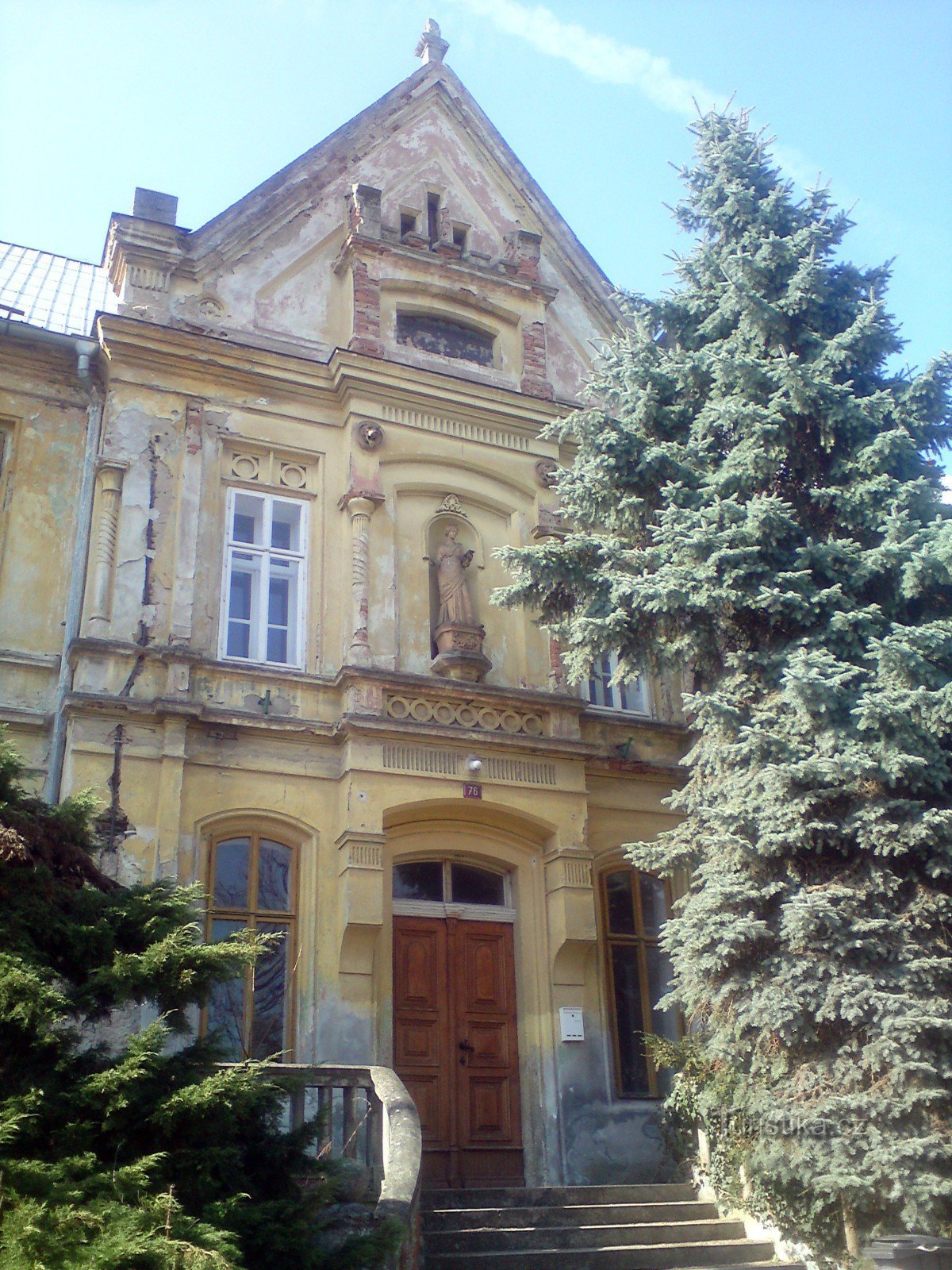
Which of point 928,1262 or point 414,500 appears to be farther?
point 414,500

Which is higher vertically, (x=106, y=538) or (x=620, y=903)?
(x=106, y=538)

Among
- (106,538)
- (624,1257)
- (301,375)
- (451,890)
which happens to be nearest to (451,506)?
(301,375)

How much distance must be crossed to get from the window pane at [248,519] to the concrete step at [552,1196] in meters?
6.86

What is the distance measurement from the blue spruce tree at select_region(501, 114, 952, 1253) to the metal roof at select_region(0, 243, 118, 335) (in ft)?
21.4

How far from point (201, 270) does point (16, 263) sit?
4.97m

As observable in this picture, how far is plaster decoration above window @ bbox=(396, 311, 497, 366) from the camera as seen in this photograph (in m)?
15.1

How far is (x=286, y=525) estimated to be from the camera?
13.7m

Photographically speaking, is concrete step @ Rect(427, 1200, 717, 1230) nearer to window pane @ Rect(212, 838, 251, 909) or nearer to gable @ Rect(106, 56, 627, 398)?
window pane @ Rect(212, 838, 251, 909)

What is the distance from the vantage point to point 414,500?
46.9 ft

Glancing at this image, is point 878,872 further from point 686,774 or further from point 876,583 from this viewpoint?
point 686,774

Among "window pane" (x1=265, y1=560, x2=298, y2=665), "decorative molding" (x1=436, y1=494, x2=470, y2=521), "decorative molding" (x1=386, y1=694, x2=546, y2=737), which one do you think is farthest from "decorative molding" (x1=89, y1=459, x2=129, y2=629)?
"decorative molding" (x1=436, y1=494, x2=470, y2=521)

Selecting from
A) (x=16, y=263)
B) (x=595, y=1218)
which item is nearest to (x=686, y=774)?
(x=595, y=1218)

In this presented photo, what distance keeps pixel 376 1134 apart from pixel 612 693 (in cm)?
735

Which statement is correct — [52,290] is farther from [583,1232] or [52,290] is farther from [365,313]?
[583,1232]
